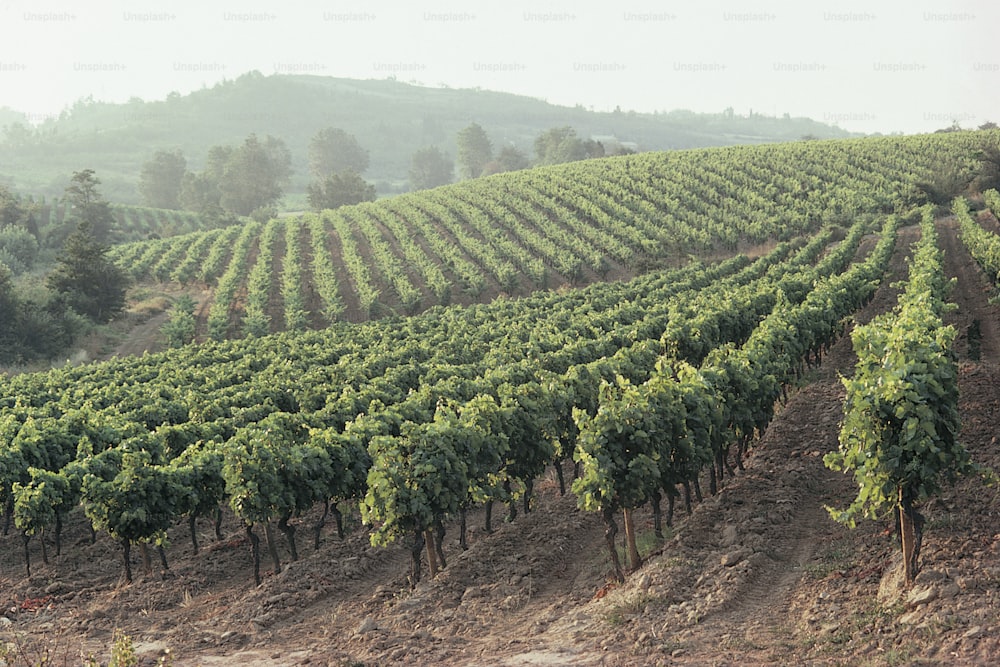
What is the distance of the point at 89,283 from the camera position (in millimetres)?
62500

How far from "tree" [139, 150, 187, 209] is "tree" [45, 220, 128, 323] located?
383 ft

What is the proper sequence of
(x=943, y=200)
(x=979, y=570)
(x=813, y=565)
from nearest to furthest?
1. (x=979, y=570)
2. (x=813, y=565)
3. (x=943, y=200)

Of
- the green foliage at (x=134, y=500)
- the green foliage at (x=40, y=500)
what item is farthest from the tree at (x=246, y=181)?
the green foliage at (x=134, y=500)

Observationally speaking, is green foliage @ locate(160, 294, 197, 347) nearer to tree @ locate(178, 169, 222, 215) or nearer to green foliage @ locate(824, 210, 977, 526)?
green foliage @ locate(824, 210, 977, 526)

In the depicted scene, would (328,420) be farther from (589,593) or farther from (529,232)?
(529,232)

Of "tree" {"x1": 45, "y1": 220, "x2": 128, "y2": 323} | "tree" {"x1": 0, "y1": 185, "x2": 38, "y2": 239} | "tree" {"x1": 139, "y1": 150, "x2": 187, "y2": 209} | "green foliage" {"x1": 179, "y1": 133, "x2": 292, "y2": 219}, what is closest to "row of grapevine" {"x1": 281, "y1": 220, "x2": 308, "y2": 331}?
"tree" {"x1": 45, "y1": 220, "x2": 128, "y2": 323}

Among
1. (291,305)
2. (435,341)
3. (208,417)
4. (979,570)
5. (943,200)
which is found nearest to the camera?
(979,570)

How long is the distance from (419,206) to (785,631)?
329 ft

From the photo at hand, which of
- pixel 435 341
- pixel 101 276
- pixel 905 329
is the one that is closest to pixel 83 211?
pixel 101 276

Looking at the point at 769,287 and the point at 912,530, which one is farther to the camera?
the point at 769,287

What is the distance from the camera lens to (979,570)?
1311cm

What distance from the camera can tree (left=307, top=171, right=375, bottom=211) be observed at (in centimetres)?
14938

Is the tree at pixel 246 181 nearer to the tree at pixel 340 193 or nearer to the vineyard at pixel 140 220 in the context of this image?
the tree at pixel 340 193

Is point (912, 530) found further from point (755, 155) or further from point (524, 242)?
point (755, 155)
